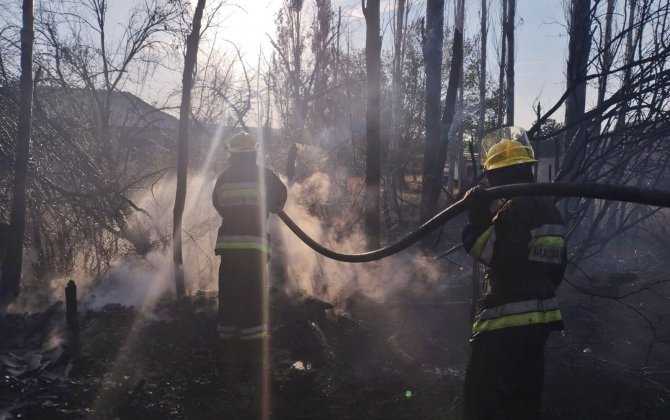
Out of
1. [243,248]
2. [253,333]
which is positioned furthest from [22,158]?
[253,333]

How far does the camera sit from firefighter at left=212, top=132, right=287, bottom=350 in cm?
543

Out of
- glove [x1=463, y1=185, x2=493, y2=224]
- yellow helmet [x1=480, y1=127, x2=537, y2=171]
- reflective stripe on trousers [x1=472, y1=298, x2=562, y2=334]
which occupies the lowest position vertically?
reflective stripe on trousers [x1=472, y1=298, x2=562, y2=334]

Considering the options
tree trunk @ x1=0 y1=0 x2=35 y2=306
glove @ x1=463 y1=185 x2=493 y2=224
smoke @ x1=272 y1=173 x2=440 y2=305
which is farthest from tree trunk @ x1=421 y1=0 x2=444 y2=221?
tree trunk @ x1=0 y1=0 x2=35 y2=306

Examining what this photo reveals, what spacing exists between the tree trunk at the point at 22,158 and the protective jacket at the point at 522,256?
213 inches

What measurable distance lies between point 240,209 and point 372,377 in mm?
2133

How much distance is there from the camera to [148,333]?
6.08 meters

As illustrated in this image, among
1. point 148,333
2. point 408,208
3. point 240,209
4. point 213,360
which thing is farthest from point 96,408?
point 408,208

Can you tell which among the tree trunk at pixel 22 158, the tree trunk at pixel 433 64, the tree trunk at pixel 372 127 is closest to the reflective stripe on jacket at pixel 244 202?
the tree trunk at pixel 22 158

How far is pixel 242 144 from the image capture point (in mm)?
5648

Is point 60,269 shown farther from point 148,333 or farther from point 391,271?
point 391,271

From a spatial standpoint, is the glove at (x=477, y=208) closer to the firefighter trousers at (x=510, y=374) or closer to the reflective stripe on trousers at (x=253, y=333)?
the firefighter trousers at (x=510, y=374)

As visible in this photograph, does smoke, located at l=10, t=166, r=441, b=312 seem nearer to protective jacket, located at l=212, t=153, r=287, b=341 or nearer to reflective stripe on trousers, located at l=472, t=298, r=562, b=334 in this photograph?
protective jacket, located at l=212, t=153, r=287, b=341

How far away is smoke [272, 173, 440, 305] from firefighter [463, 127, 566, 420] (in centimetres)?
392

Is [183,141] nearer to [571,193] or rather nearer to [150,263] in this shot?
[150,263]
